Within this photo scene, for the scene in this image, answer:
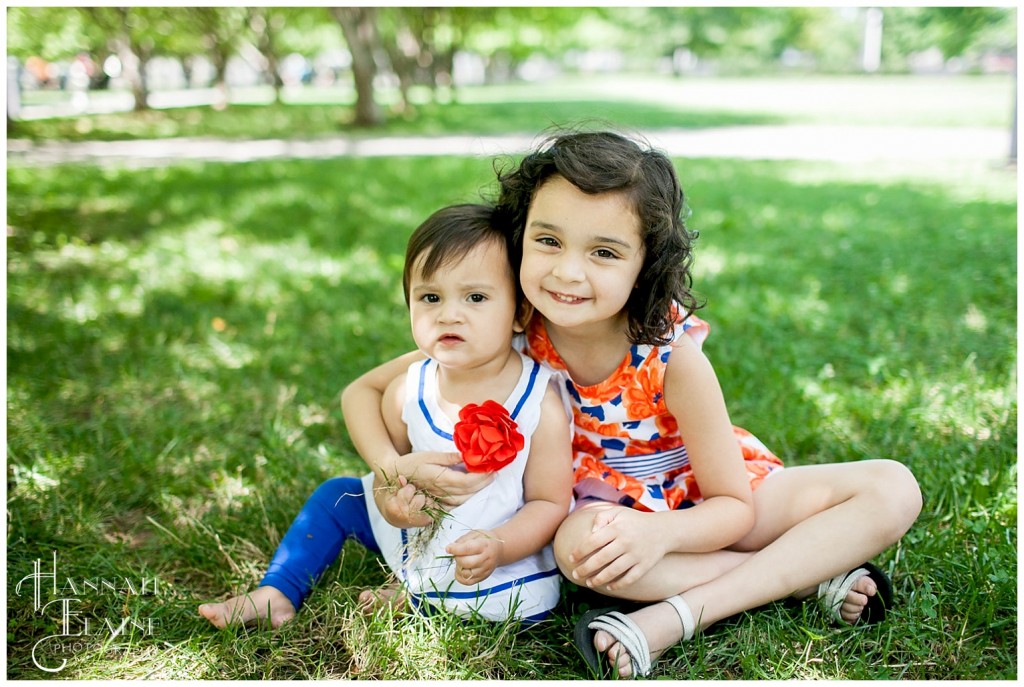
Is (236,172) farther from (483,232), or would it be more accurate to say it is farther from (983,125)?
(983,125)

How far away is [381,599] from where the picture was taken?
206 cm

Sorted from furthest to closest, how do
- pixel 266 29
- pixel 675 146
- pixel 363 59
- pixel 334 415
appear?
pixel 266 29
pixel 363 59
pixel 675 146
pixel 334 415

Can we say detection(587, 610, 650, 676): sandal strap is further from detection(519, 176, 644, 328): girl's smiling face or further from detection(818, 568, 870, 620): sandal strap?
detection(519, 176, 644, 328): girl's smiling face

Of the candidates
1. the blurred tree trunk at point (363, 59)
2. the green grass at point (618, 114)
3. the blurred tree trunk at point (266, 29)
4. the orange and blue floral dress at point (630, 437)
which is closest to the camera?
the orange and blue floral dress at point (630, 437)

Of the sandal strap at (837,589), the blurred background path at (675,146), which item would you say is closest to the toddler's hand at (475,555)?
the sandal strap at (837,589)

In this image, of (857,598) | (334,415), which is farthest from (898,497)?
(334,415)

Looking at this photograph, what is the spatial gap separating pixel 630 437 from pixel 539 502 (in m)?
0.28

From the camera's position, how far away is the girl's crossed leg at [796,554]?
197cm

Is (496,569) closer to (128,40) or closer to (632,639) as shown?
(632,639)

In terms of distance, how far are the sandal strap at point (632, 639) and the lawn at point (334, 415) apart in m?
0.08

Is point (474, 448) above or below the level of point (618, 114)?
above

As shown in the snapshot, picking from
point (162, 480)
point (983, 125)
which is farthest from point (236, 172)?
point (983, 125)

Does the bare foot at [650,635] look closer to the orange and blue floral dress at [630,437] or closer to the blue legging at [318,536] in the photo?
the orange and blue floral dress at [630,437]

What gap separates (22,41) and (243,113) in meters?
5.58
